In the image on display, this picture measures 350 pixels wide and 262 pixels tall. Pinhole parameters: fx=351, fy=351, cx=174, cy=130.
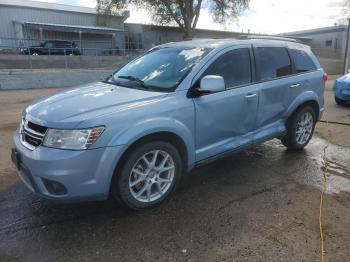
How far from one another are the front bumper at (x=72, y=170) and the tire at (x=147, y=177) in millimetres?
146

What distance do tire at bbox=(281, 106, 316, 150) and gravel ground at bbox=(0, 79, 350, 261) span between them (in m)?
0.62

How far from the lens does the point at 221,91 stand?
4137mm

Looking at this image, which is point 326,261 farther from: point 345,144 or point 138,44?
point 138,44

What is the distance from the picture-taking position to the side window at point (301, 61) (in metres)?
5.32

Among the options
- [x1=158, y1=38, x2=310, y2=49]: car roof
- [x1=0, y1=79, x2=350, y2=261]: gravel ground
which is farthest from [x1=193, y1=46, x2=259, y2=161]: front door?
[x1=0, y1=79, x2=350, y2=261]: gravel ground

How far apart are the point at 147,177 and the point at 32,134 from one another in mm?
1196

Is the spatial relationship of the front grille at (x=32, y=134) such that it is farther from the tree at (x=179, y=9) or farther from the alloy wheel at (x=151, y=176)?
the tree at (x=179, y=9)

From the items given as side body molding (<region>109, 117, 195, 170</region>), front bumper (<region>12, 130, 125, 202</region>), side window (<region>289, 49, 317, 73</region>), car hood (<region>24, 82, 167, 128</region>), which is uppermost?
side window (<region>289, 49, 317, 73</region>)

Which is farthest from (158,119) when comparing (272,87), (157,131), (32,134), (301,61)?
(301,61)

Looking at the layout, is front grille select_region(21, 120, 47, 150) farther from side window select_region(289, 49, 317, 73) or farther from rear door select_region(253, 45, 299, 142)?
side window select_region(289, 49, 317, 73)

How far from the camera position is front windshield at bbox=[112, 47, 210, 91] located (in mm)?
3973

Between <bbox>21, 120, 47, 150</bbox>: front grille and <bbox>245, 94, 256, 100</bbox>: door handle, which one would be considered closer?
<bbox>21, 120, 47, 150</bbox>: front grille

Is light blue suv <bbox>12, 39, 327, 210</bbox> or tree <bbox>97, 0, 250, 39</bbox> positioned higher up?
tree <bbox>97, 0, 250, 39</bbox>

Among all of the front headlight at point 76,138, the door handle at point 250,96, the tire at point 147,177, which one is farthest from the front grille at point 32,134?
the door handle at point 250,96
